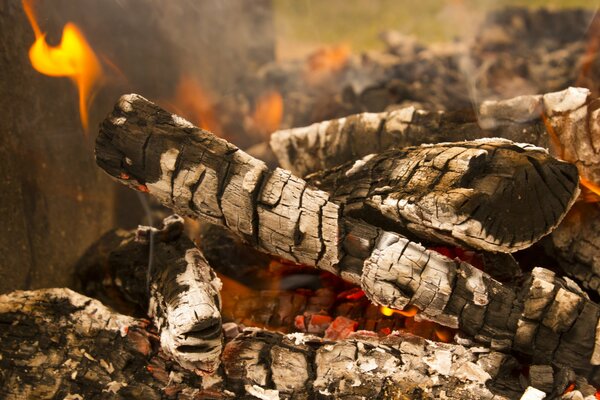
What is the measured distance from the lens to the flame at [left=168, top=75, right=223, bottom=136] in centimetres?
306

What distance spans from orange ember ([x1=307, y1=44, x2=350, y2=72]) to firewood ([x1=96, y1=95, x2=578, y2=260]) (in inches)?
111

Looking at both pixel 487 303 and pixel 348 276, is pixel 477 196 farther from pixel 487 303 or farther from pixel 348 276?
pixel 348 276

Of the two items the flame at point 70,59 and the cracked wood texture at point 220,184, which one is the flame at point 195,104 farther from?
the cracked wood texture at point 220,184

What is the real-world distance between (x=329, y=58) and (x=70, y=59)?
281cm

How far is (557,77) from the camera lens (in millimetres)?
4363

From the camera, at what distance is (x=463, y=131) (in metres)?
2.66

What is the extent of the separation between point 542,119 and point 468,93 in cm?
211

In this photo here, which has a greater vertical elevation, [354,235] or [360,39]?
[360,39]

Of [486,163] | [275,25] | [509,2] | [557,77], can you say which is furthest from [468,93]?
[486,163]

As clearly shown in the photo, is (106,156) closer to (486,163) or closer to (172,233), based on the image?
(172,233)

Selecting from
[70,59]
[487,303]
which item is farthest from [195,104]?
Answer: [487,303]

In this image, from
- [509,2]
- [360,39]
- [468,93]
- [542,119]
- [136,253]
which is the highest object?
[509,2]

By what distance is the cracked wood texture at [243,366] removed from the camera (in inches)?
76.6

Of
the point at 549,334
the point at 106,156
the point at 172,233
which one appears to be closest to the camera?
the point at 549,334
